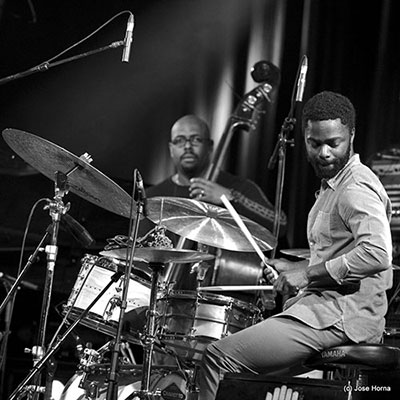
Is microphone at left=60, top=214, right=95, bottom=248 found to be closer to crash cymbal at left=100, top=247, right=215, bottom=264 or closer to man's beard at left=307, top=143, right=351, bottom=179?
crash cymbal at left=100, top=247, right=215, bottom=264

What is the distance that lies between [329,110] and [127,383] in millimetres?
2074

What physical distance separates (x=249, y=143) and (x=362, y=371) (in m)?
3.36

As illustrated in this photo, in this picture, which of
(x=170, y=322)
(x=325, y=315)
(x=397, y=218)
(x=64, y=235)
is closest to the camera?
(x=325, y=315)

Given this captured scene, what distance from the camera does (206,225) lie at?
452 cm

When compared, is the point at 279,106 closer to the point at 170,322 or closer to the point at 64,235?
the point at 64,235

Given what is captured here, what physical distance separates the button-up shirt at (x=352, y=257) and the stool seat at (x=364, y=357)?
7cm

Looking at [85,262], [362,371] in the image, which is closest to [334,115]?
[362,371]

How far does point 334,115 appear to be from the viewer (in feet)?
10.5

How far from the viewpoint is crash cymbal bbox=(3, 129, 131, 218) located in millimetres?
3820

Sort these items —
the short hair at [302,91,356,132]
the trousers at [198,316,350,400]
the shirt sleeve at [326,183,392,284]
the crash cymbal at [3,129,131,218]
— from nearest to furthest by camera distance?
the shirt sleeve at [326,183,392,284] → the trousers at [198,316,350,400] → the short hair at [302,91,356,132] → the crash cymbal at [3,129,131,218]

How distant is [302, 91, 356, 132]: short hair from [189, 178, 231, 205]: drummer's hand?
2.22 metres

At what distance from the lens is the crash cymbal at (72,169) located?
382 cm

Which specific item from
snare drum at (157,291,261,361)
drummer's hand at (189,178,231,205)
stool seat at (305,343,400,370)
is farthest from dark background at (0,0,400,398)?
stool seat at (305,343,400,370)

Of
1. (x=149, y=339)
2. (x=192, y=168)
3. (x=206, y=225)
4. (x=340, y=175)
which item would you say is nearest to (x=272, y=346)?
(x=340, y=175)
